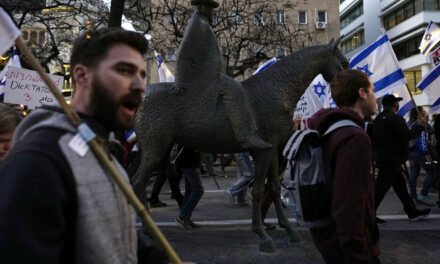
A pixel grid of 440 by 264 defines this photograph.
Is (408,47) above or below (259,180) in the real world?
above

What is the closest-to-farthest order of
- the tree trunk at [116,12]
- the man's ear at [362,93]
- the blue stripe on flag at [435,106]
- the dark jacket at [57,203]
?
the dark jacket at [57,203] < the man's ear at [362,93] < the tree trunk at [116,12] < the blue stripe on flag at [435,106]

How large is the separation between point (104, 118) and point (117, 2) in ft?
25.5

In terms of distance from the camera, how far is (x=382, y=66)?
9.27 meters

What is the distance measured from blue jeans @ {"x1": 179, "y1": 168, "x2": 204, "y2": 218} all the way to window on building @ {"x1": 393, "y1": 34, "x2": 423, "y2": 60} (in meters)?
41.6

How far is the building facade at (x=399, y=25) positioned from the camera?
4319cm

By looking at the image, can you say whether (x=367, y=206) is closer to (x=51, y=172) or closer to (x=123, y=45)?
(x=123, y=45)

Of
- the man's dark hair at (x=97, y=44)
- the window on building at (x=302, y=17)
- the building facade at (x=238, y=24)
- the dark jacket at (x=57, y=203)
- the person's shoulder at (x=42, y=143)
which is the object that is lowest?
the dark jacket at (x=57, y=203)

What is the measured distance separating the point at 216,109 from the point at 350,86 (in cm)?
318

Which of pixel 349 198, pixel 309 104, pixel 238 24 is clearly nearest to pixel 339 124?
pixel 349 198

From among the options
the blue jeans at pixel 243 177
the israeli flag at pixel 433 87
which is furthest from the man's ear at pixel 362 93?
the israeli flag at pixel 433 87

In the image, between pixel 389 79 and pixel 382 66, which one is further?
pixel 382 66

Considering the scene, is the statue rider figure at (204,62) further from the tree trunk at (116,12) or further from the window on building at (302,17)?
the window on building at (302,17)

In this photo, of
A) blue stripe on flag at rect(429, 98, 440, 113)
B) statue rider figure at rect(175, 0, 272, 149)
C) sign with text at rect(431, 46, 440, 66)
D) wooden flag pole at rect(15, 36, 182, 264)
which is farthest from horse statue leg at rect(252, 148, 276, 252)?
→ sign with text at rect(431, 46, 440, 66)

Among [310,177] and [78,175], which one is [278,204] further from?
[78,175]
